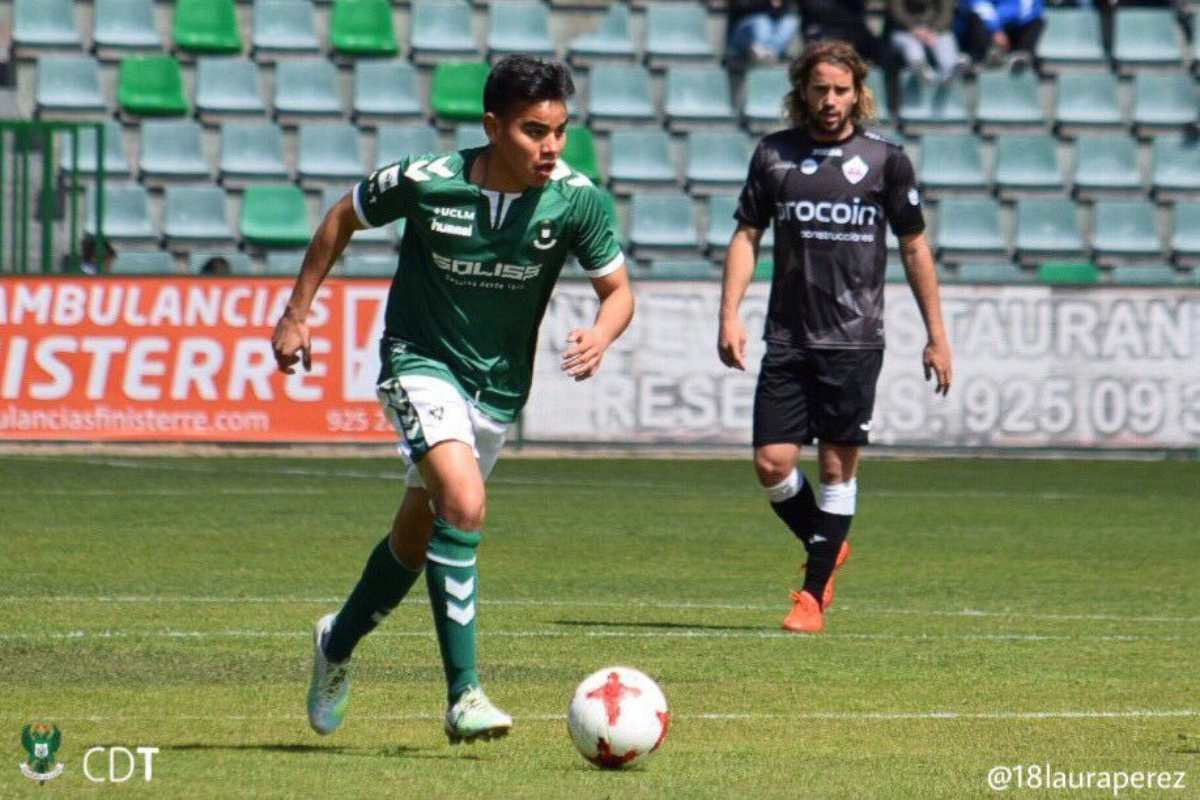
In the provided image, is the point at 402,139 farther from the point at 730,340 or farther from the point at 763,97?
the point at 730,340

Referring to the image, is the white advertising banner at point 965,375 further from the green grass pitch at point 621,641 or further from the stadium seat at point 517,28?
the stadium seat at point 517,28

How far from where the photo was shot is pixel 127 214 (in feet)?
73.5

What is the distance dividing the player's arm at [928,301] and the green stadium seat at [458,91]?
14.5m

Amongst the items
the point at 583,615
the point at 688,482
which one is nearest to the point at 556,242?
the point at 583,615

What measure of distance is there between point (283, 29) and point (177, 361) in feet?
19.6

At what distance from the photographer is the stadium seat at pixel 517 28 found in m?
24.8

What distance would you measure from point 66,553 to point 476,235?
19.1 feet

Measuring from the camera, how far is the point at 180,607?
31.9 ft

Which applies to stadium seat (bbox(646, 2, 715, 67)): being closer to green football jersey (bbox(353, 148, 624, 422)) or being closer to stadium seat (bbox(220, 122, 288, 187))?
stadium seat (bbox(220, 122, 288, 187))

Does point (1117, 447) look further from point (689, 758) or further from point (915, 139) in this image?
point (689, 758)

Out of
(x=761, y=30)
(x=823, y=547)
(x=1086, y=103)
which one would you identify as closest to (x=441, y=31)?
(x=761, y=30)

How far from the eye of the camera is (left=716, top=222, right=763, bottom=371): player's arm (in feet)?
30.7

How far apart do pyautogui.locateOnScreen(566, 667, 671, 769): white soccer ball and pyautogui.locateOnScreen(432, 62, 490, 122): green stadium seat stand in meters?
18.1

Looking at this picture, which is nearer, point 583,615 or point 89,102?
point 583,615
